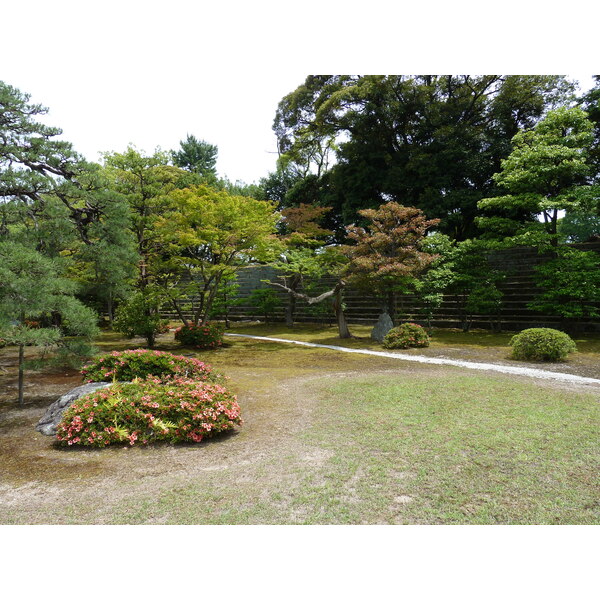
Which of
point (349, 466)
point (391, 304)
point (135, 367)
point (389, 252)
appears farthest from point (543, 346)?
point (135, 367)

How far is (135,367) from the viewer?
502 cm

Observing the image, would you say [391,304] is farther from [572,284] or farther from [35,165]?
[35,165]

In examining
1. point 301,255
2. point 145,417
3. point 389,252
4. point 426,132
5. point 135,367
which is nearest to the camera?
point 145,417

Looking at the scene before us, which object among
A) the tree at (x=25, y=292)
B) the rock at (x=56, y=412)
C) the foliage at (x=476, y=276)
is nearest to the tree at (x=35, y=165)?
the tree at (x=25, y=292)

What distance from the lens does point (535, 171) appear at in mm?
9422

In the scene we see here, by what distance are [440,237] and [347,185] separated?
664 centimetres

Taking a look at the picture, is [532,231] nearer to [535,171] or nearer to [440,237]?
[535,171]

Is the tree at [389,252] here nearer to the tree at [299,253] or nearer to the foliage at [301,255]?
the foliage at [301,255]

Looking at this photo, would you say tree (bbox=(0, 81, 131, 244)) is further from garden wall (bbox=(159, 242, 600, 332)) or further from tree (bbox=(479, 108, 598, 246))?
tree (bbox=(479, 108, 598, 246))

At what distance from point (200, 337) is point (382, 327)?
4.87 metres

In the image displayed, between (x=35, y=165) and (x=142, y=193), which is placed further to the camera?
(x=142, y=193)

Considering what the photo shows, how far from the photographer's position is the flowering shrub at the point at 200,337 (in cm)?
1005

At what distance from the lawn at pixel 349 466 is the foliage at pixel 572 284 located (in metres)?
4.76

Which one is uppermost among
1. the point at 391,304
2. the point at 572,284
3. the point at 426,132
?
the point at 426,132
